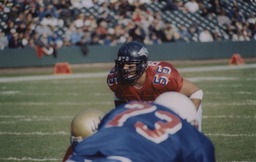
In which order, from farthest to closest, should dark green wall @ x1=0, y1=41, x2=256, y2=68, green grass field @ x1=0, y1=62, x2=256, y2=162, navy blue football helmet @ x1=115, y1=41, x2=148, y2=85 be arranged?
1. dark green wall @ x1=0, y1=41, x2=256, y2=68
2. green grass field @ x1=0, y1=62, x2=256, y2=162
3. navy blue football helmet @ x1=115, y1=41, x2=148, y2=85

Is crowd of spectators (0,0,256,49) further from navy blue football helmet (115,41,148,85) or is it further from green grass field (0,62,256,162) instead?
navy blue football helmet (115,41,148,85)

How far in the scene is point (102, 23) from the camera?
21641 millimetres

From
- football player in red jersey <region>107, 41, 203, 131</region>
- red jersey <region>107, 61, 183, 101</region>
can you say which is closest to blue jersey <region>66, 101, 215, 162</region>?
football player in red jersey <region>107, 41, 203, 131</region>

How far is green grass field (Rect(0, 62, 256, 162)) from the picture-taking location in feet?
22.5

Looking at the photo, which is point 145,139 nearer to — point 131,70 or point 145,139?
point 145,139

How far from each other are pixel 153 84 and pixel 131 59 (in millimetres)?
501

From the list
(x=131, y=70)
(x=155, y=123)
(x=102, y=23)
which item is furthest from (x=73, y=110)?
(x=102, y=23)

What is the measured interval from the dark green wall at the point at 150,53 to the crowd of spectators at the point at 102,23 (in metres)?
0.35

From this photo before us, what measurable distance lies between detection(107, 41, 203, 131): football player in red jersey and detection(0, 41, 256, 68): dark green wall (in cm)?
1463

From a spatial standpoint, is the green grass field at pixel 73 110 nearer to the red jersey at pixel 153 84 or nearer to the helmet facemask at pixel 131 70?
the red jersey at pixel 153 84

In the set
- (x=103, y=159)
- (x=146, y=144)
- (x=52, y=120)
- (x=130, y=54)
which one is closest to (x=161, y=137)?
(x=146, y=144)

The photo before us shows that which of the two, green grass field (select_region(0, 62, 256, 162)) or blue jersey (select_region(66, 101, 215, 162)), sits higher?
blue jersey (select_region(66, 101, 215, 162))

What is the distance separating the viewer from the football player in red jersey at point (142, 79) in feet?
16.3

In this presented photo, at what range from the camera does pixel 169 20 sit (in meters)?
24.2
